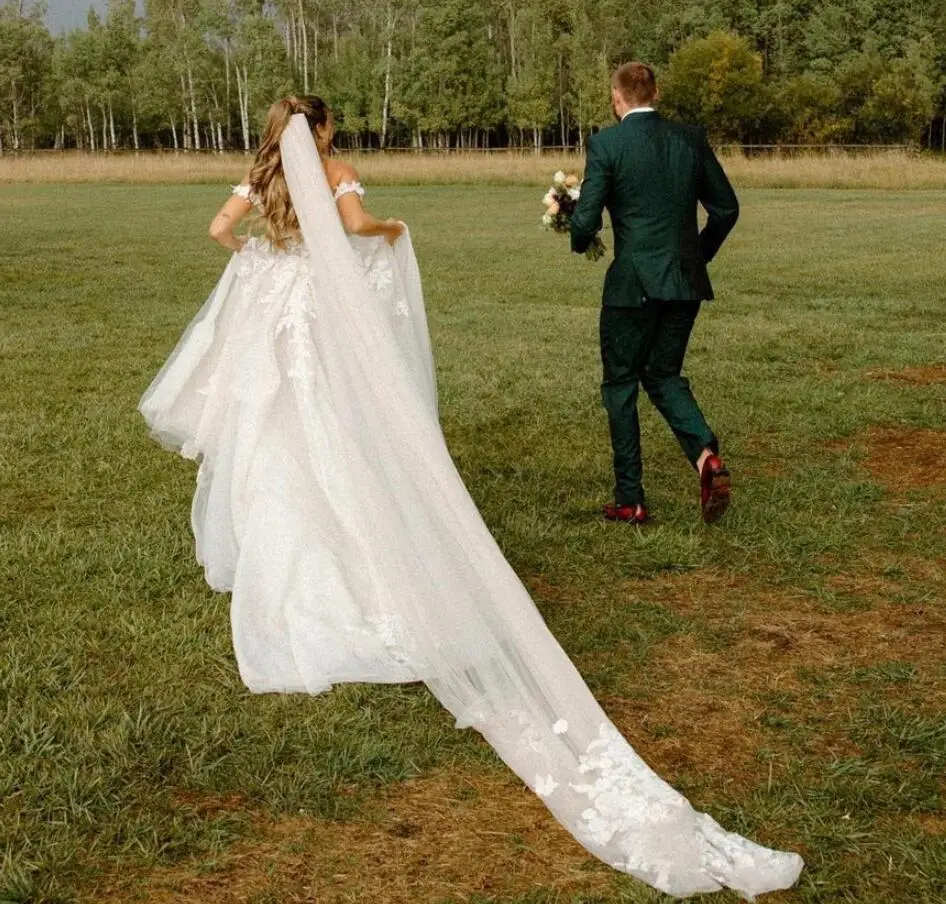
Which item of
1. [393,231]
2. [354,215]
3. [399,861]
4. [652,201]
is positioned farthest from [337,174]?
[399,861]

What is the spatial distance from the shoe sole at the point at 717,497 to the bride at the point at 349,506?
1.79 metres

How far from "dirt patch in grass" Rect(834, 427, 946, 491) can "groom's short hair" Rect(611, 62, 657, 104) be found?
289 cm

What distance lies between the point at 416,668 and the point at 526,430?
4.56m

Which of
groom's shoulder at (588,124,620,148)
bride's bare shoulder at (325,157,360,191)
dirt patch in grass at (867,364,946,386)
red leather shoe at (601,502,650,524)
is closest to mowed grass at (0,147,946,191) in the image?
dirt patch in grass at (867,364,946,386)

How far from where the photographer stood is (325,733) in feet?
13.8

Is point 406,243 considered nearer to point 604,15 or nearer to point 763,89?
point 763,89

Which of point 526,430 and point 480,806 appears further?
point 526,430

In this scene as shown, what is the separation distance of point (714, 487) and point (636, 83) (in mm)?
2079

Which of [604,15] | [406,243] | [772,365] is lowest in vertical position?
[772,365]

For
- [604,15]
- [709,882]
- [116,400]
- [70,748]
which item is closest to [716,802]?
[709,882]

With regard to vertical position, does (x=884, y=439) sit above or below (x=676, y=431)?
below

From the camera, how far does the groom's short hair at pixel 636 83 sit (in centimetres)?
608

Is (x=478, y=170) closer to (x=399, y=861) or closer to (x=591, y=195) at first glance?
(x=591, y=195)

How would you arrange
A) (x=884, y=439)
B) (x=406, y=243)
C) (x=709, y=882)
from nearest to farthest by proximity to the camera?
(x=709, y=882), (x=406, y=243), (x=884, y=439)
